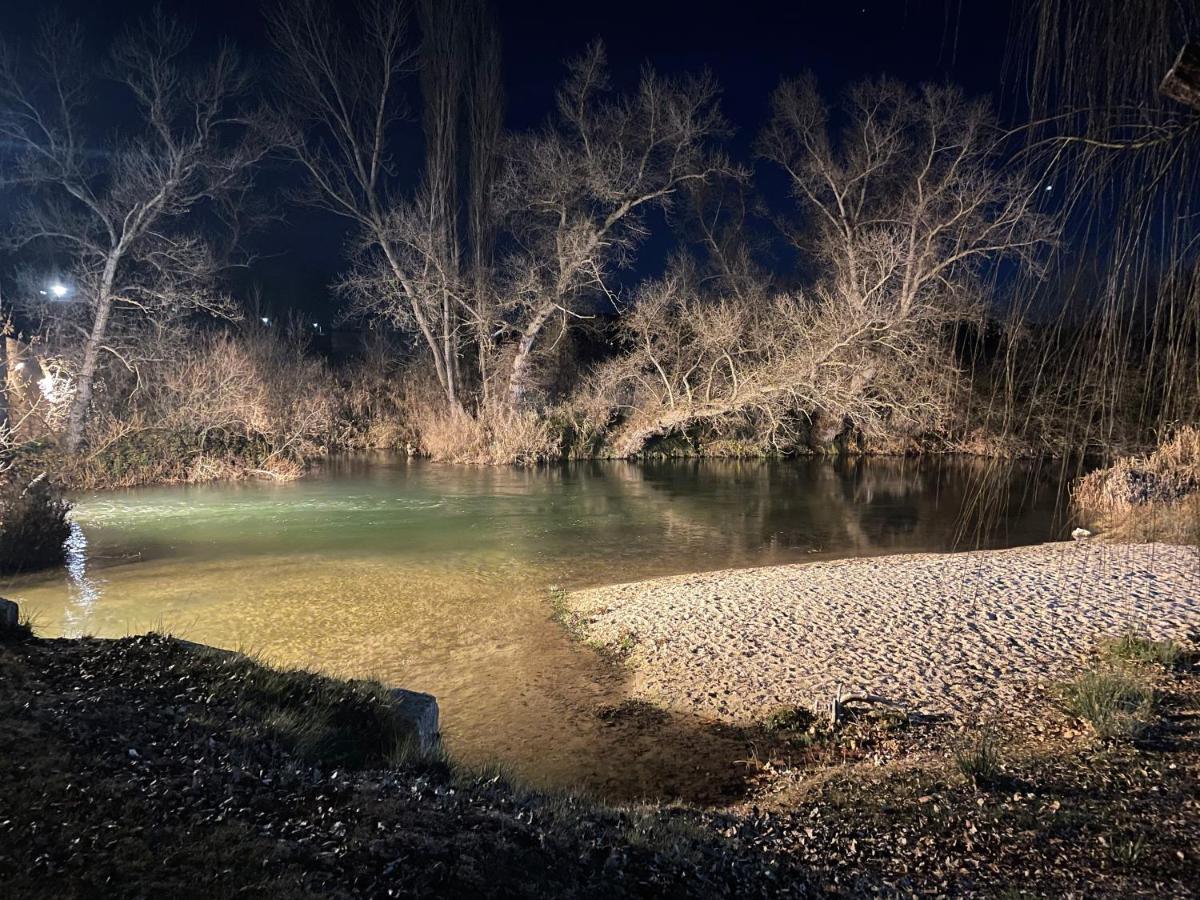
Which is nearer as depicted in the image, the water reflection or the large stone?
the large stone

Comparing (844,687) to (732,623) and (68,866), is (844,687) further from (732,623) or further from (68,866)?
(68,866)

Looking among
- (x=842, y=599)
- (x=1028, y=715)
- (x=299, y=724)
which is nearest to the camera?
(x=299, y=724)

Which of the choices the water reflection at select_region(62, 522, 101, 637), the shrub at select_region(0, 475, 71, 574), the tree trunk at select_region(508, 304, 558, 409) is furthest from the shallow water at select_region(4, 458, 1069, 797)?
the tree trunk at select_region(508, 304, 558, 409)

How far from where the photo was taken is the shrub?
35.4 feet

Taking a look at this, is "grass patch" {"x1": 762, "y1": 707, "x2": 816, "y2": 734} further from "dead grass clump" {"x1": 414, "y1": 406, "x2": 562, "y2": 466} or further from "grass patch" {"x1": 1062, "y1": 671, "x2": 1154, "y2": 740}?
"dead grass clump" {"x1": 414, "y1": 406, "x2": 562, "y2": 466}

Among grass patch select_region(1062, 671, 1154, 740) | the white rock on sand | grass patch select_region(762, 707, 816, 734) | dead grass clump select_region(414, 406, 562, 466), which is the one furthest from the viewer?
dead grass clump select_region(414, 406, 562, 466)

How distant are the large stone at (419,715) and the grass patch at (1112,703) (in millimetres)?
3913

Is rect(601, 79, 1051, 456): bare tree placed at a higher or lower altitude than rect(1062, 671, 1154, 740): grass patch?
higher

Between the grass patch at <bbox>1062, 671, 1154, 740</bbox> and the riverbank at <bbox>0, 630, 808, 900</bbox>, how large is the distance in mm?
2431

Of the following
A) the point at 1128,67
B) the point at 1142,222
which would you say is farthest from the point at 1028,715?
the point at 1128,67

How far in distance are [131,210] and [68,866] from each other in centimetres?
2267

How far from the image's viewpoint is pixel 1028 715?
5.23 meters

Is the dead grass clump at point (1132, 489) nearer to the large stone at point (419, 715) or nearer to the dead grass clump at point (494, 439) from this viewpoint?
the large stone at point (419, 715)

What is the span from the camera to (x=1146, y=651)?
5922 mm
